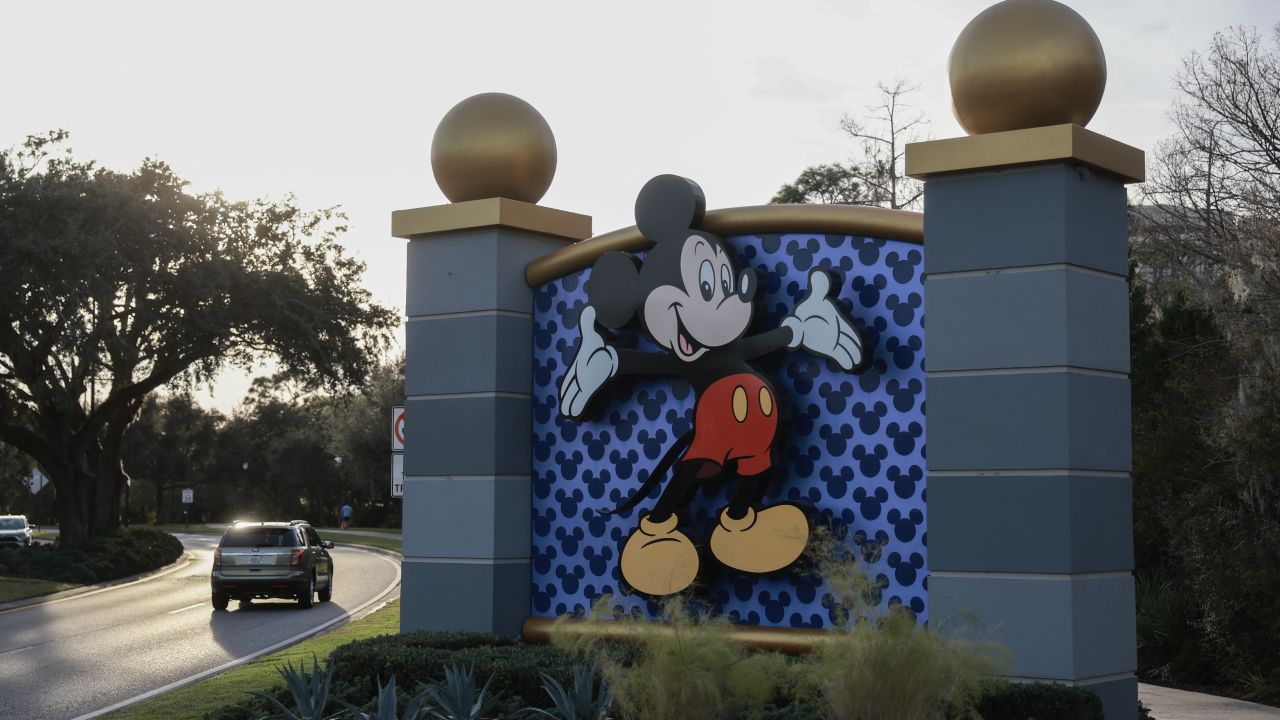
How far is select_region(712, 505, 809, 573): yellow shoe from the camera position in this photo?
33.3ft

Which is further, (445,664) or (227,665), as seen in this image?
(227,665)

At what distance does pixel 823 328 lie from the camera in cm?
1005

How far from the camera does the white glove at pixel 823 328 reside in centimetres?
987

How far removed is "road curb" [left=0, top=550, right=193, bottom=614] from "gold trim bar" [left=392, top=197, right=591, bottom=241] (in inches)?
700

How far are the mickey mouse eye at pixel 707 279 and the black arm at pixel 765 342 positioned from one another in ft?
1.67

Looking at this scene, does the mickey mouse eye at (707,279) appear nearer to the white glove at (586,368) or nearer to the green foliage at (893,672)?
the white glove at (586,368)

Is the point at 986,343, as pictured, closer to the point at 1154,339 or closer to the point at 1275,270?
the point at 1275,270

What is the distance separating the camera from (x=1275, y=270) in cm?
1866

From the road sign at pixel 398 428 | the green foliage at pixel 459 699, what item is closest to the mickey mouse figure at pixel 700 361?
the green foliage at pixel 459 699

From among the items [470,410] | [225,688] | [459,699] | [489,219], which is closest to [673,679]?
[459,699]

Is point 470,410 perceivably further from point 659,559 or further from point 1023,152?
point 1023,152

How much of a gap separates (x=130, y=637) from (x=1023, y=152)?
16483 millimetres

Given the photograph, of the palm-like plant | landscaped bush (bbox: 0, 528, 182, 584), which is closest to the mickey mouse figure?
the palm-like plant

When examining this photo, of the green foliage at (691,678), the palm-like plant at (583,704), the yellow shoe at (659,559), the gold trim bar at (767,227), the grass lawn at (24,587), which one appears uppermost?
the gold trim bar at (767,227)
